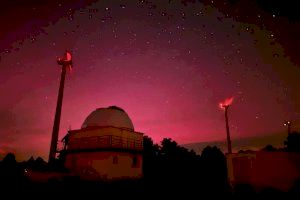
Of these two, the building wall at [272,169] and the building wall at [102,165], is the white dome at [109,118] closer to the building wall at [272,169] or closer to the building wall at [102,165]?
the building wall at [102,165]

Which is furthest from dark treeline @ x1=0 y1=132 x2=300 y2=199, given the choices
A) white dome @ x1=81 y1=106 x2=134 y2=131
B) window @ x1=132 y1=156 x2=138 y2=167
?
white dome @ x1=81 y1=106 x2=134 y2=131

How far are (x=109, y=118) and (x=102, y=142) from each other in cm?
420

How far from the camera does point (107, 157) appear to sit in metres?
30.0

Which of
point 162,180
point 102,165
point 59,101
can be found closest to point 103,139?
point 102,165

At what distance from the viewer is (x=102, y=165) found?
29.9 metres

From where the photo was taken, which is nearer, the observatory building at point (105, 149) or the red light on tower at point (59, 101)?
the observatory building at point (105, 149)

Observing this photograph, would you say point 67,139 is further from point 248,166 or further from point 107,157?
point 248,166

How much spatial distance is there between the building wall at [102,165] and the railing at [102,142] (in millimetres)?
768

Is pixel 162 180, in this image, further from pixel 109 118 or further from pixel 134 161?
pixel 109 118

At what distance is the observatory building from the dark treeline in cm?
160

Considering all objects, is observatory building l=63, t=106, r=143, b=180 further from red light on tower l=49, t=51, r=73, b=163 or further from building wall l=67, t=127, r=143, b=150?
red light on tower l=49, t=51, r=73, b=163

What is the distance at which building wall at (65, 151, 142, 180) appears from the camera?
1174 inches

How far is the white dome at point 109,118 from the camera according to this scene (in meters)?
33.9

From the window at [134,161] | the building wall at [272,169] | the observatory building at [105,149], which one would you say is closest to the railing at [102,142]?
the observatory building at [105,149]
